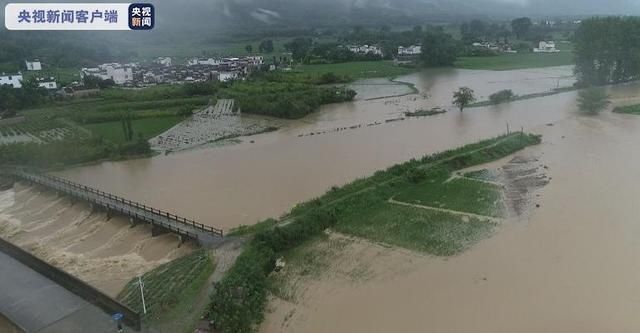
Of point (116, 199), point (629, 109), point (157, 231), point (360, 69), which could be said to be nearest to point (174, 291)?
point (157, 231)

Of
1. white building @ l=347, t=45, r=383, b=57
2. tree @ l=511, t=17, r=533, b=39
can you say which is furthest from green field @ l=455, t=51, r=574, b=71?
tree @ l=511, t=17, r=533, b=39

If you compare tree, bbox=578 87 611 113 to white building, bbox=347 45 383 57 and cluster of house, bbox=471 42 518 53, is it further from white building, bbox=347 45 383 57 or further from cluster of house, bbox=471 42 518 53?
cluster of house, bbox=471 42 518 53

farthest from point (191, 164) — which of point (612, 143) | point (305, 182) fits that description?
point (612, 143)

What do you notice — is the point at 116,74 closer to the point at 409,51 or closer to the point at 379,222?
the point at 409,51

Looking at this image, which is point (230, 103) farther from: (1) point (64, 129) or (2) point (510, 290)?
(2) point (510, 290)

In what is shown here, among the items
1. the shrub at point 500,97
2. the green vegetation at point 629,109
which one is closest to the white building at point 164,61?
the shrub at point 500,97

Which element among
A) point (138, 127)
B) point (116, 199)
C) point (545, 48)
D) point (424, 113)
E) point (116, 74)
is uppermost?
point (545, 48)
